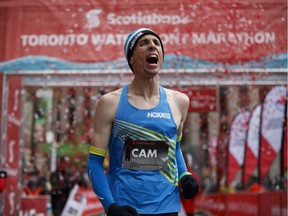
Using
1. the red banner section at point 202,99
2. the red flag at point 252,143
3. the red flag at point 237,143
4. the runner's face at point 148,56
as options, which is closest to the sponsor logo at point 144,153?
the runner's face at point 148,56

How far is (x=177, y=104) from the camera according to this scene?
3734mm

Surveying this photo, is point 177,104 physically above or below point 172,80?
below

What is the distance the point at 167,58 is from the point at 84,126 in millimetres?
5645

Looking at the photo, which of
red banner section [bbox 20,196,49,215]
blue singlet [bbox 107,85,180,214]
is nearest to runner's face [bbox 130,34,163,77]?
blue singlet [bbox 107,85,180,214]

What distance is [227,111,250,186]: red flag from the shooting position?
42.7ft

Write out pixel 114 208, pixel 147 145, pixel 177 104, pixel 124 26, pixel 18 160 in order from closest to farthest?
pixel 114 208 → pixel 147 145 → pixel 177 104 → pixel 124 26 → pixel 18 160

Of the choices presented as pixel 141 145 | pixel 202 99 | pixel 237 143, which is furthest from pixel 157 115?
pixel 237 143

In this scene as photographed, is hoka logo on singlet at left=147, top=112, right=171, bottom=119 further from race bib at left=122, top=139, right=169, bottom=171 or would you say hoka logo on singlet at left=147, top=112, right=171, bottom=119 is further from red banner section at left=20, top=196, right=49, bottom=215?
red banner section at left=20, top=196, right=49, bottom=215

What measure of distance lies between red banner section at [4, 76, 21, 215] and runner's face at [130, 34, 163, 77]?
19.1 feet

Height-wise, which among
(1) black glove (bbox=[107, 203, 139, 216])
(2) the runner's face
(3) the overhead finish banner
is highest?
(3) the overhead finish banner

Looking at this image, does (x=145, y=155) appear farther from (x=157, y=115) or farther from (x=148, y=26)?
(x=148, y=26)

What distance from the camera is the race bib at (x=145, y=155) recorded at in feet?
11.4

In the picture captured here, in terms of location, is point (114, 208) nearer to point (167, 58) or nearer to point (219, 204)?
point (167, 58)

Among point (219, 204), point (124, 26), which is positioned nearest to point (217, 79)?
point (124, 26)
